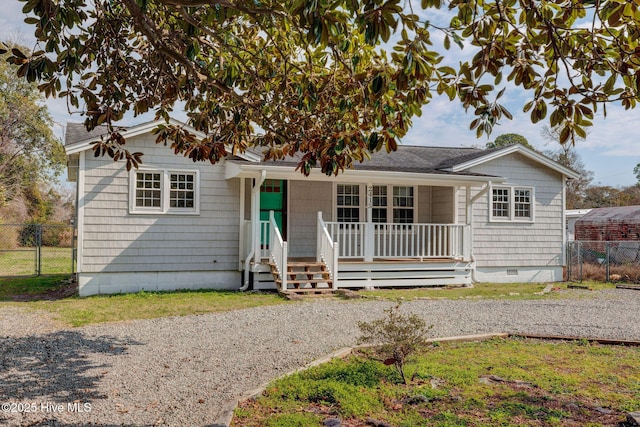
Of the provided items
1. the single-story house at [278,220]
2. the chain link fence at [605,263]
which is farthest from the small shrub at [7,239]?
the chain link fence at [605,263]

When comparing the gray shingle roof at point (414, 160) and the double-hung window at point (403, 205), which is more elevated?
the gray shingle roof at point (414, 160)

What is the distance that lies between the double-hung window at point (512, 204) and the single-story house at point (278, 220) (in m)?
0.04

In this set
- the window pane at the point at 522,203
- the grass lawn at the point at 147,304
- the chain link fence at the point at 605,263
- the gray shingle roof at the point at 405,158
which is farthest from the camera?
the chain link fence at the point at 605,263

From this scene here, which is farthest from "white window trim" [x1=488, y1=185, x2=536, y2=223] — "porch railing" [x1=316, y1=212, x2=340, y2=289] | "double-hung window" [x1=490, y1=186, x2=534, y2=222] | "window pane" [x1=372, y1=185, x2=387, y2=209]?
"porch railing" [x1=316, y1=212, x2=340, y2=289]

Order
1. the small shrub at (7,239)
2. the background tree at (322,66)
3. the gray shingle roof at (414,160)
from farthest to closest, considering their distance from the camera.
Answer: the small shrub at (7,239), the gray shingle roof at (414,160), the background tree at (322,66)

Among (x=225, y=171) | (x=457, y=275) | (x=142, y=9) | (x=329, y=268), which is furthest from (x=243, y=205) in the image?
(x=142, y=9)

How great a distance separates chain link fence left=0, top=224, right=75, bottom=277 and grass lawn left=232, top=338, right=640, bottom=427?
1136 cm

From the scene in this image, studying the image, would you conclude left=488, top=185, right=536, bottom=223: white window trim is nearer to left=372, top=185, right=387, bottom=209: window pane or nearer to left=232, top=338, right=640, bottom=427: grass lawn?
left=372, top=185, right=387, bottom=209: window pane

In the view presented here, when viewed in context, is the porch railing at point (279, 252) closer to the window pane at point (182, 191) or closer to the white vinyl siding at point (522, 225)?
the window pane at point (182, 191)

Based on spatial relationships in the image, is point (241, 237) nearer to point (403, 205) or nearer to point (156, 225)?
point (156, 225)

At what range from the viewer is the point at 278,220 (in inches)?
500

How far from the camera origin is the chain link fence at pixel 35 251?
15569 millimetres

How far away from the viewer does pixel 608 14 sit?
2.94 m

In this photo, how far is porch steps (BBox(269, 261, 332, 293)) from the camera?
412 inches
